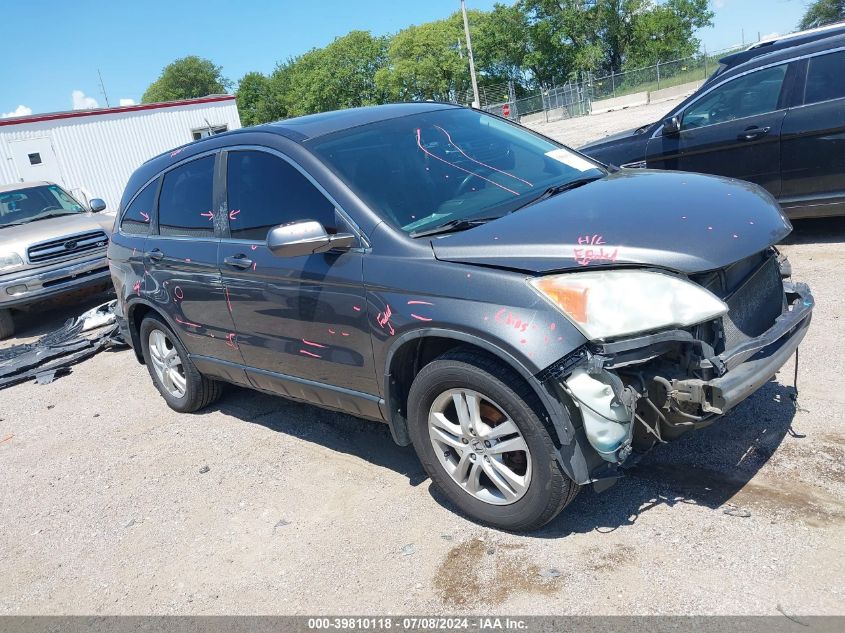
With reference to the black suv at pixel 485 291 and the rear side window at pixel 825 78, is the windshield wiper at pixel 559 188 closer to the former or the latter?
the black suv at pixel 485 291

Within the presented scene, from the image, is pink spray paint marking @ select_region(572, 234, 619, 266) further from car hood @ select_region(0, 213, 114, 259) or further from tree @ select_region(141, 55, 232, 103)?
tree @ select_region(141, 55, 232, 103)

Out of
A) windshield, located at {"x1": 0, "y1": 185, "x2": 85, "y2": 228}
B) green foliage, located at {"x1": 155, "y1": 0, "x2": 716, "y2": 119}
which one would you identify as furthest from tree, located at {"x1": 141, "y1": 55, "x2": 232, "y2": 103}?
windshield, located at {"x1": 0, "y1": 185, "x2": 85, "y2": 228}

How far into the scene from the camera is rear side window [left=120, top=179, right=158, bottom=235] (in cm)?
525

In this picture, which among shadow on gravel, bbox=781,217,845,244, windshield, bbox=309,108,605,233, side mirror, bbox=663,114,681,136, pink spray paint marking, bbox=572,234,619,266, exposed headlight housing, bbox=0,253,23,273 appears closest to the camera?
pink spray paint marking, bbox=572,234,619,266

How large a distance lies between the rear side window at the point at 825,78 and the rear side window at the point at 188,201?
528 cm

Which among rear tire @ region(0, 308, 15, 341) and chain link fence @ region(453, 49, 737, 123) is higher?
chain link fence @ region(453, 49, 737, 123)

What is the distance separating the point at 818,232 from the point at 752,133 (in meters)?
1.27

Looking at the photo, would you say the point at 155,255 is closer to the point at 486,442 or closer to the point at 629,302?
the point at 486,442

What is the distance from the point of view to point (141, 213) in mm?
5387

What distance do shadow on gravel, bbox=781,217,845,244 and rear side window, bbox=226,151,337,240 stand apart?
16.4ft

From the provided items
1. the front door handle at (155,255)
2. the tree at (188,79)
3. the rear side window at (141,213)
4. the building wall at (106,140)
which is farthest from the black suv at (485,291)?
the tree at (188,79)

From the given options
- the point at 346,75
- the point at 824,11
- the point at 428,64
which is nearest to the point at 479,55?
the point at 428,64

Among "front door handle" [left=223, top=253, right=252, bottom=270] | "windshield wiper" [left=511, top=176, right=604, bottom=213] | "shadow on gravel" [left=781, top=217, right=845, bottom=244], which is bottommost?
"shadow on gravel" [left=781, top=217, right=845, bottom=244]

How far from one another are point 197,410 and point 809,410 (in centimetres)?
417
